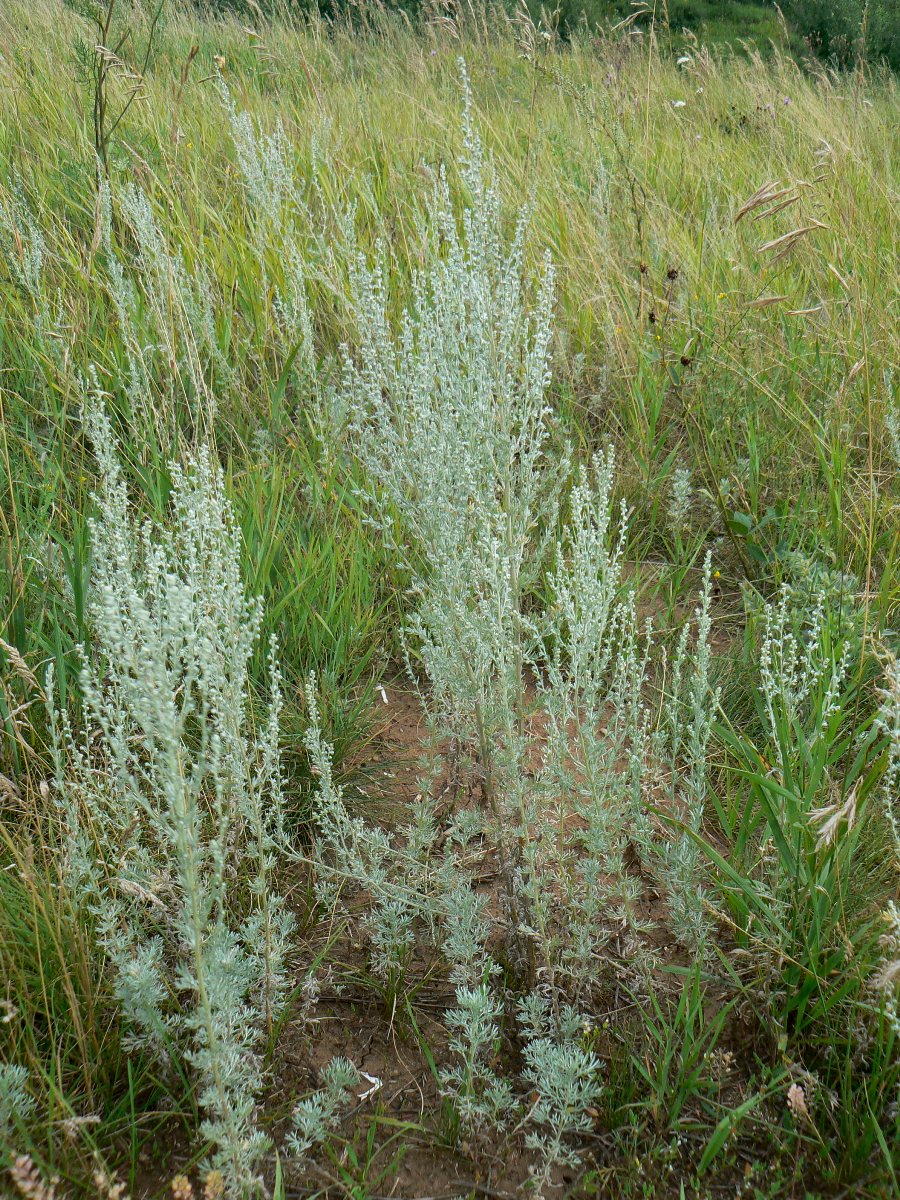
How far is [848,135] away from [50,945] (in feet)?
19.0

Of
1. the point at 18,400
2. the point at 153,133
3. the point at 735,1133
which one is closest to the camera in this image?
the point at 735,1133

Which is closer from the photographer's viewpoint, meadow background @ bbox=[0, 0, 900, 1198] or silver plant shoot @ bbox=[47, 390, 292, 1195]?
silver plant shoot @ bbox=[47, 390, 292, 1195]

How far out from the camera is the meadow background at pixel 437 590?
5.09ft

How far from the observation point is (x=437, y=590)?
198cm

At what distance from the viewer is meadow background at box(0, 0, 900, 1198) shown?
155 cm

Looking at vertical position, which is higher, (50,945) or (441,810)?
(50,945)

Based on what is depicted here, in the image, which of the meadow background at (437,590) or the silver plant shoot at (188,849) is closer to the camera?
the silver plant shoot at (188,849)

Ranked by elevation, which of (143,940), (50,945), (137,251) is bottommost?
(143,940)

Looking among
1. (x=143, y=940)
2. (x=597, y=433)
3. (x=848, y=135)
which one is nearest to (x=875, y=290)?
(x=597, y=433)

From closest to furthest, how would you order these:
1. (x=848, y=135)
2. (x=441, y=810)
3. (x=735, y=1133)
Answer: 1. (x=735, y=1133)
2. (x=441, y=810)
3. (x=848, y=135)

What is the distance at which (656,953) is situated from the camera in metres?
1.86

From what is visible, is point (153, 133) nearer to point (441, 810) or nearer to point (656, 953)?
point (441, 810)

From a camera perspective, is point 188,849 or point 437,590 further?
point 437,590

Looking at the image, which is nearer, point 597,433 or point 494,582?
point 494,582
